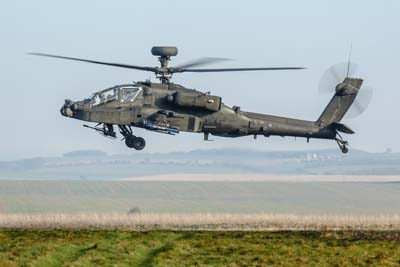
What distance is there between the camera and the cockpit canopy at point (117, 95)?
54.3 meters

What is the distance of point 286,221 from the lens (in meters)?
54.1

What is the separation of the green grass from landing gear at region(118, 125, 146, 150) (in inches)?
467

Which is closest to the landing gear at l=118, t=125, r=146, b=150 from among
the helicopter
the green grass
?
the helicopter

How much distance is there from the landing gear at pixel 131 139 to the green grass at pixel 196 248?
11.9 m

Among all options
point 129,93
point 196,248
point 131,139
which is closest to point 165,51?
point 129,93

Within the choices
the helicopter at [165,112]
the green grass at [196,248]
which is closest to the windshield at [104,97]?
the helicopter at [165,112]

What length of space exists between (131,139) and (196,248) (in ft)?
59.4

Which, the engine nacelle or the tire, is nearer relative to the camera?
the engine nacelle

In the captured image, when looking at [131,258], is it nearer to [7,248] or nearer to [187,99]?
[7,248]

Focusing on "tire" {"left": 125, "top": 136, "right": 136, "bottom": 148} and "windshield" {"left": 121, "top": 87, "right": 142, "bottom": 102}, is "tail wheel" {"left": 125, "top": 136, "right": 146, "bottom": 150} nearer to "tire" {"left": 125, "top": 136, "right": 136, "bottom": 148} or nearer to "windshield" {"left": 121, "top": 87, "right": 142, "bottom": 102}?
"tire" {"left": 125, "top": 136, "right": 136, "bottom": 148}

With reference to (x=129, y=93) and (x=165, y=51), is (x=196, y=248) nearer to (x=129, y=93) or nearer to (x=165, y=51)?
(x=165, y=51)

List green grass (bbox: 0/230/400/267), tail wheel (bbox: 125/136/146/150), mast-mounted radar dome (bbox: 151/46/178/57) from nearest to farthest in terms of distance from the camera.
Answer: green grass (bbox: 0/230/400/267), mast-mounted radar dome (bbox: 151/46/178/57), tail wheel (bbox: 125/136/146/150)

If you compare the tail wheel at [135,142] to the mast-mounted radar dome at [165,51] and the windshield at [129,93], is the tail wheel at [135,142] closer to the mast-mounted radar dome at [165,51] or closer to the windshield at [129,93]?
the windshield at [129,93]

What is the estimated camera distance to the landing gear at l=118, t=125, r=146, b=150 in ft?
184
